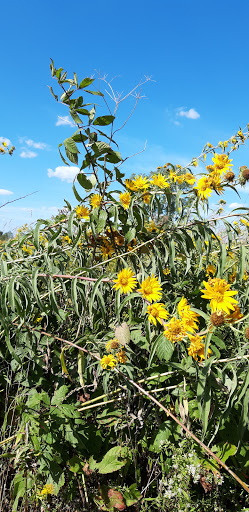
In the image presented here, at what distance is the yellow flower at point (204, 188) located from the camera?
5.00 ft

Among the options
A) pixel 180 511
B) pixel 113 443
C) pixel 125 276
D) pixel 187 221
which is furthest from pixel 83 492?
pixel 187 221

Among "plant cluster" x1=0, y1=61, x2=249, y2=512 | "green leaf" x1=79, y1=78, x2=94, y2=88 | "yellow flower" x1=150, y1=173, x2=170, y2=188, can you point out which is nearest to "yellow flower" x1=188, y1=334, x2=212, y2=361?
"plant cluster" x1=0, y1=61, x2=249, y2=512

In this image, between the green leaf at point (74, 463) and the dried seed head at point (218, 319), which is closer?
the dried seed head at point (218, 319)

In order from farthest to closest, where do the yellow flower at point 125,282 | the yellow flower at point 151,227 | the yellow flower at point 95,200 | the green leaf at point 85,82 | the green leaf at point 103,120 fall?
the yellow flower at point 151,227 → the yellow flower at point 95,200 → the green leaf at point 103,120 → the green leaf at point 85,82 → the yellow flower at point 125,282

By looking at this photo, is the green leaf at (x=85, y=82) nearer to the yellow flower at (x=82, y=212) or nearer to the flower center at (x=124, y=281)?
the yellow flower at (x=82, y=212)

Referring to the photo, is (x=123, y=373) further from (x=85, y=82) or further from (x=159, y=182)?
(x=85, y=82)

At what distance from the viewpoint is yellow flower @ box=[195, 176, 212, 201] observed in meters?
1.52

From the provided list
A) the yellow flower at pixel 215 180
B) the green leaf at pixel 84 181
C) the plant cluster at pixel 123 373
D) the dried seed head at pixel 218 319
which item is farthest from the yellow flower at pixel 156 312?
the green leaf at pixel 84 181

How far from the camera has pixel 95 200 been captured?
1706 millimetres

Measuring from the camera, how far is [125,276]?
4.58ft

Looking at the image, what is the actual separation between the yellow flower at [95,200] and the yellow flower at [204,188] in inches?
18.4

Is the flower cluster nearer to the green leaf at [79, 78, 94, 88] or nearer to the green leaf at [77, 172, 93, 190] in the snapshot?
the green leaf at [77, 172, 93, 190]

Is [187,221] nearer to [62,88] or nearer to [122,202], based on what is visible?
[122,202]

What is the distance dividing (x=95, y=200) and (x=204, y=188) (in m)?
0.51
